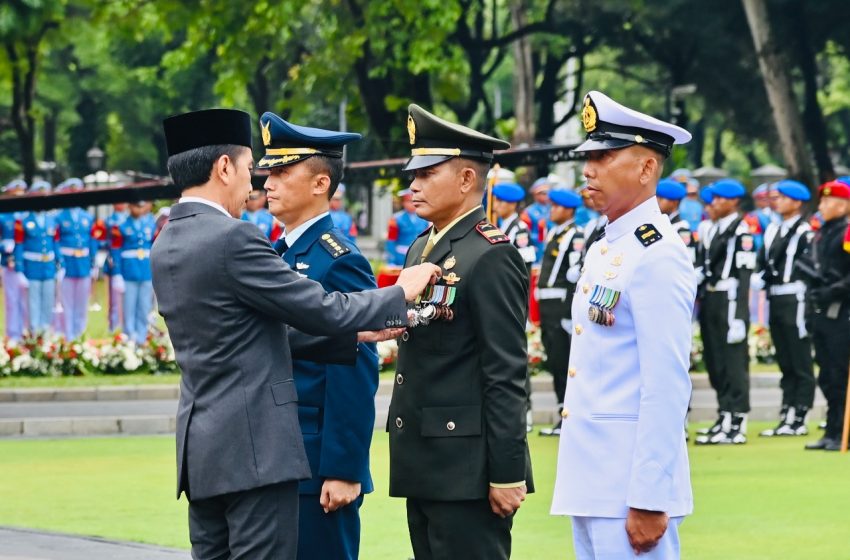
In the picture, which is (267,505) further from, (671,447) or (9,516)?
(9,516)

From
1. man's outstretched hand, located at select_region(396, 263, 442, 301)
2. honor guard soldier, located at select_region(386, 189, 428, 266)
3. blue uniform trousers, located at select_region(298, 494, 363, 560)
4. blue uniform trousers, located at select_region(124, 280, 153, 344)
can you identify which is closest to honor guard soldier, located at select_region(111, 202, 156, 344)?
blue uniform trousers, located at select_region(124, 280, 153, 344)

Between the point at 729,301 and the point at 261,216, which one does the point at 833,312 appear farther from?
the point at 261,216

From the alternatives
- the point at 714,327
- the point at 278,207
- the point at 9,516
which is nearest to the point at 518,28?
the point at 714,327

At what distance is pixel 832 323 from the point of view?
46.4 ft

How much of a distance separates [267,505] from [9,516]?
5.94m

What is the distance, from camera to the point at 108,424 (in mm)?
15562

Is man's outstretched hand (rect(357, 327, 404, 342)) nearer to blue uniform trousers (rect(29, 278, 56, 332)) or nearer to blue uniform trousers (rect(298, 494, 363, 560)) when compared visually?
blue uniform trousers (rect(298, 494, 363, 560))

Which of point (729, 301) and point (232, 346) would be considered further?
point (729, 301)

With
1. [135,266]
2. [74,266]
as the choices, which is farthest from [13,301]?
[135,266]

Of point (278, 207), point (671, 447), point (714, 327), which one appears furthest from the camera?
point (714, 327)

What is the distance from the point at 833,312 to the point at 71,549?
7.37 meters

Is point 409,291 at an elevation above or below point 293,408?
above

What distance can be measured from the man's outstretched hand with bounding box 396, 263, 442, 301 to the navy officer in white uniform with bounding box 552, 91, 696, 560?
1.87ft

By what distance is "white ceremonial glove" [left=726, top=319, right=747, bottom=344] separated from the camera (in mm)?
14773
